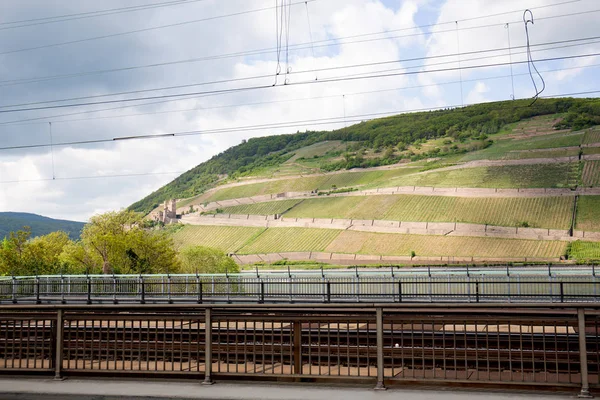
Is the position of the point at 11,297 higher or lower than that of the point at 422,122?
lower

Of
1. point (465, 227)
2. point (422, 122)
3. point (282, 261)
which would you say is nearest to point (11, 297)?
point (282, 261)

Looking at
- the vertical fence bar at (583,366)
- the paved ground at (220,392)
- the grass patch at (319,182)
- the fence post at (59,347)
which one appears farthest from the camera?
the grass patch at (319,182)

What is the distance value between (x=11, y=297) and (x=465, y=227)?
77.6 m

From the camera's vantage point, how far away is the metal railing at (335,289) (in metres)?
25.1

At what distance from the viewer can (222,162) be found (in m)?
174

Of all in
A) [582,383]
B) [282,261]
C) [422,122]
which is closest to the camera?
[582,383]

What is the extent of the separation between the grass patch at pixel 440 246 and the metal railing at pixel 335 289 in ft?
198

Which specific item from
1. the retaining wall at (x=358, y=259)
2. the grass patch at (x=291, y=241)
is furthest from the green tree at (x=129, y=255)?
the grass patch at (x=291, y=241)

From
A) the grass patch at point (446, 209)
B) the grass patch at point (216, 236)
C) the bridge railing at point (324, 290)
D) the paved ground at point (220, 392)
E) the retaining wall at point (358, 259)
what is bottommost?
the retaining wall at point (358, 259)

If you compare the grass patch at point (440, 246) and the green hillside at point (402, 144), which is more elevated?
the green hillside at point (402, 144)

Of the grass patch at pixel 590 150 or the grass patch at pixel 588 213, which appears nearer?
the grass patch at pixel 588 213

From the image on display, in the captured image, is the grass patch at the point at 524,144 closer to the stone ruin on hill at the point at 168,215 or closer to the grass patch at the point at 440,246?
the grass patch at the point at 440,246

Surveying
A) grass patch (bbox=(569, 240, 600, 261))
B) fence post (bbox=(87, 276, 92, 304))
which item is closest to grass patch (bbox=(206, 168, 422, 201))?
grass patch (bbox=(569, 240, 600, 261))

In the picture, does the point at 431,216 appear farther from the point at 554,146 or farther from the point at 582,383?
the point at 582,383
